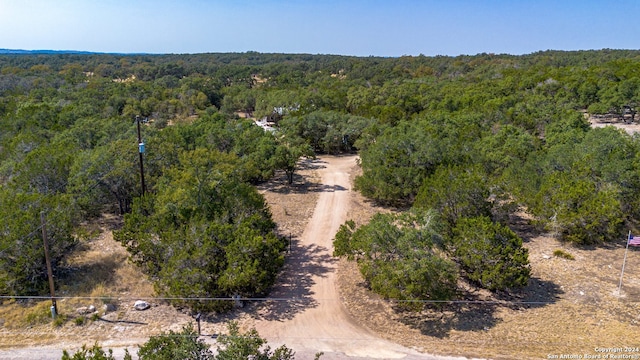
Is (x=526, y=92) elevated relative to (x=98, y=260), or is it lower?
elevated

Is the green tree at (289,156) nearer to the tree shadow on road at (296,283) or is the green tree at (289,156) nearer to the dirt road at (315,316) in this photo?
the dirt road at (315,316)

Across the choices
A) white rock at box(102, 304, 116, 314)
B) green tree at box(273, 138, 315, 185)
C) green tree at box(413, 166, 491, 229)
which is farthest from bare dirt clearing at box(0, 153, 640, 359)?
green tree at box(273, 138, 315, 185)

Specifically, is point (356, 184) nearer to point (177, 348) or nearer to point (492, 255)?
point (492, 255)

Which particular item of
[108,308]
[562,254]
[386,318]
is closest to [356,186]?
[562,254]

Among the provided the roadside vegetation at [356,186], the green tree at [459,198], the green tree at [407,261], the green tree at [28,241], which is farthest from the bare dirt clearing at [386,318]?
the green tree at [459,198]

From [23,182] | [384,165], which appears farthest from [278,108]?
[23,182]

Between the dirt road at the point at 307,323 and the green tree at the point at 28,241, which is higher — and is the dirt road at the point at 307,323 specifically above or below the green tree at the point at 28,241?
below

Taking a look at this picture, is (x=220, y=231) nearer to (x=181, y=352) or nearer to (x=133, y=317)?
(x=133, y=317)
